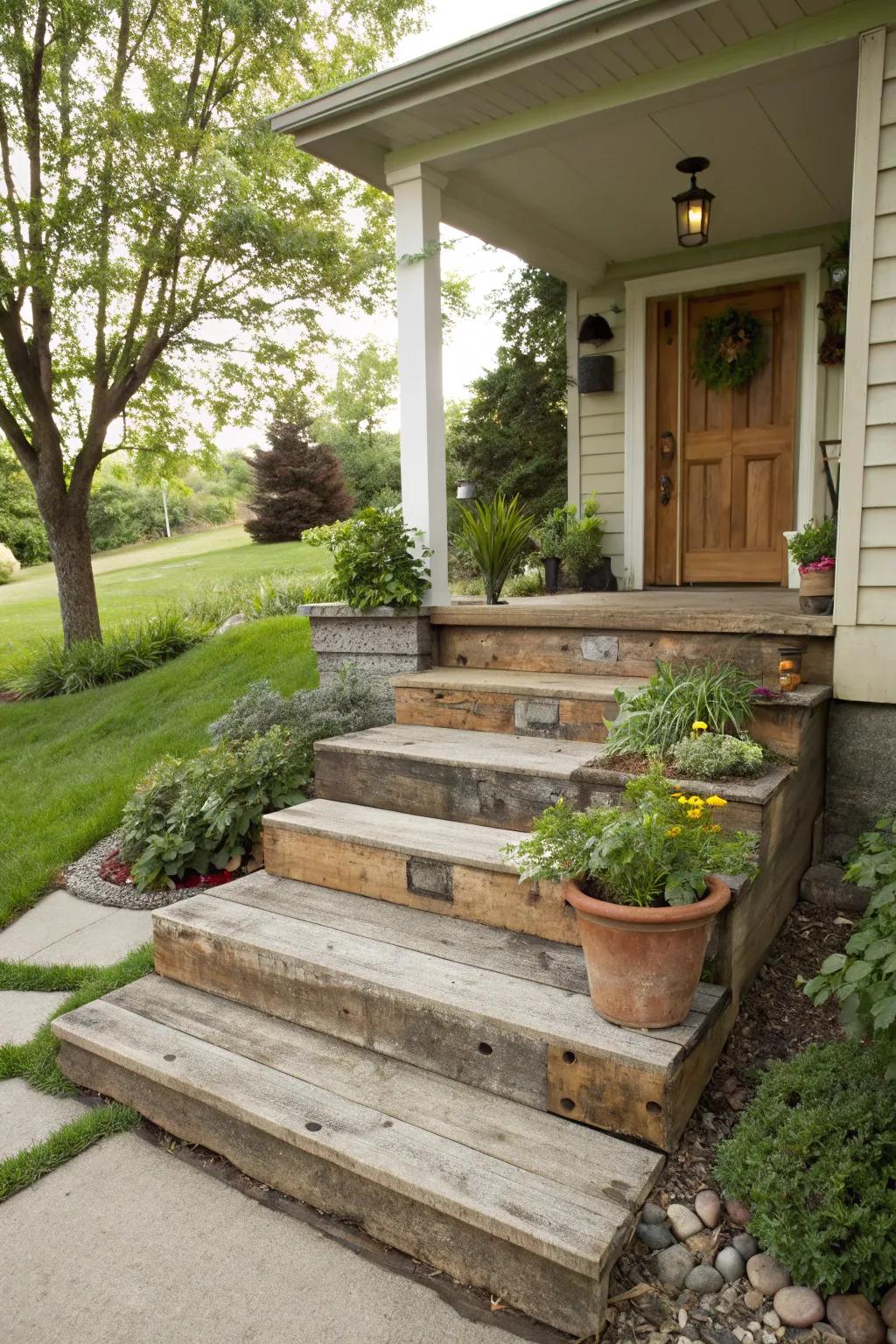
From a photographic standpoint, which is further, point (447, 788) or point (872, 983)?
point (447, 788)

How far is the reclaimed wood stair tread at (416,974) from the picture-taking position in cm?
175

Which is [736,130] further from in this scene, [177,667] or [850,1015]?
[177,667]

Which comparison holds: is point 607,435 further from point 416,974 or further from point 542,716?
point 416,974

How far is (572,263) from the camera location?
16.9ft

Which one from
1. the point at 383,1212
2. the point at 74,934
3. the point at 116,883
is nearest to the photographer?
the point at 383,1212

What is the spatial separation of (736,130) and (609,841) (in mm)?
3482

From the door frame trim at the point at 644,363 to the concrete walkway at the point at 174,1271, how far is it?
4397 mm

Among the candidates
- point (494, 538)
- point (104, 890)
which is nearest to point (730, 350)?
point (494, 538)

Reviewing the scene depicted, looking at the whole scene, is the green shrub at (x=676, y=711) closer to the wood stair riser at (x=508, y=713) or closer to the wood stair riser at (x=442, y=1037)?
the wood stair riser at (x=508, y=713)

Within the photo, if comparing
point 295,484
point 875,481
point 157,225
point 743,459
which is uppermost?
point 157,225

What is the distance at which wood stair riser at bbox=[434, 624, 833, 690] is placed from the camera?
3.02 metres

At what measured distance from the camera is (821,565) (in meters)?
3.10

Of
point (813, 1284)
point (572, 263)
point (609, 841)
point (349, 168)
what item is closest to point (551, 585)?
point (572, 263)

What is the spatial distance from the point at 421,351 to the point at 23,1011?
294 centimetres
